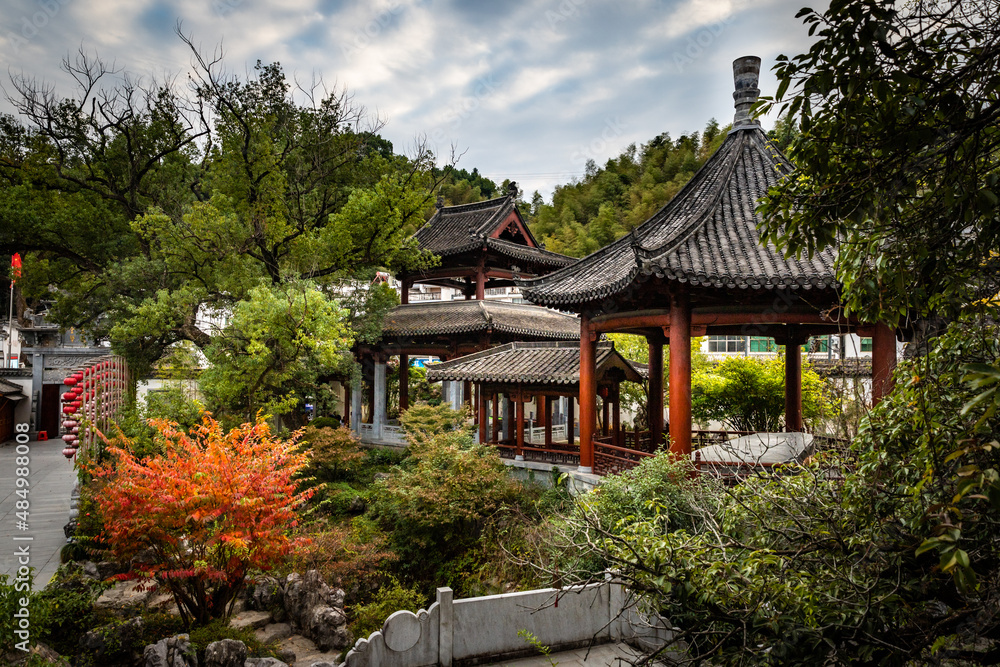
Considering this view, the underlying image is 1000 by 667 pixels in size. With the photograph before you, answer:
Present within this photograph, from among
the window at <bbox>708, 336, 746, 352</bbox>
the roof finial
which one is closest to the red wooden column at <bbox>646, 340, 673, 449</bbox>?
the roof finial

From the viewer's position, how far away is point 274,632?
25.8 ft

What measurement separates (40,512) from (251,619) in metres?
5.88

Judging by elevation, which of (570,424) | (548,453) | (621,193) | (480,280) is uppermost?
(621,193)

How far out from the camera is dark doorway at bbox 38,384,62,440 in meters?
23.3

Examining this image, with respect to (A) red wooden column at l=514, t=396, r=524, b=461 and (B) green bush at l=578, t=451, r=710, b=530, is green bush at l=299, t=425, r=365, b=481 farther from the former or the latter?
(B) green bush at l=578, t=451, r=710, b=530

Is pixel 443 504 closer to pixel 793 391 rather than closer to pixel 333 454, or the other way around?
pixel 333 454

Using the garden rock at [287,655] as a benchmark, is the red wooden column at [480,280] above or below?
above

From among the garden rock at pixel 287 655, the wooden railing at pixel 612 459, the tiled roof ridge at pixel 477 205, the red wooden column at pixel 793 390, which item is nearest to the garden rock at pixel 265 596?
the garden rock at pixel 287 655

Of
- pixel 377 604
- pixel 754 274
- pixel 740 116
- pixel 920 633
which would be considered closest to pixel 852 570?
pixel 920 633

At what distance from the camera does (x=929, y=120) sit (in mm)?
2611

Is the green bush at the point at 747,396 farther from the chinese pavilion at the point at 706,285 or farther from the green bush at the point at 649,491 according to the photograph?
the green bush at the point at 649,491

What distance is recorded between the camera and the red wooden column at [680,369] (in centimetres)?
916

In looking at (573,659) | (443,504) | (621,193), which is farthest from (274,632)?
(621,193)

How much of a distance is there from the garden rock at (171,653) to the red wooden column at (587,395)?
6467 mm
